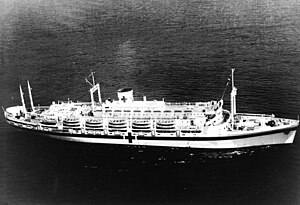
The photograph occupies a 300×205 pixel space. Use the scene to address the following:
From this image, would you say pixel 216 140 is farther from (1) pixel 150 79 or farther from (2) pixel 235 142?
(1) pixel 150 79

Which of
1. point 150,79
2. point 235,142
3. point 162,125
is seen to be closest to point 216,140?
point 235,142

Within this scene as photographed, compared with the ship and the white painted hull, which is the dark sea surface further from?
the ship

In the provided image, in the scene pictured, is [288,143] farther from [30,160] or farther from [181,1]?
[181,1]

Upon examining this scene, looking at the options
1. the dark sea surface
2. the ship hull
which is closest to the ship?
the ship hull

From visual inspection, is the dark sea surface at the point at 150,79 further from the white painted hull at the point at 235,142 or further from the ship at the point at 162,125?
the ship at the point at 162,125

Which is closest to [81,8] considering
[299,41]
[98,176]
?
[299,41]

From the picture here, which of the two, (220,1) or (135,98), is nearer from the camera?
(135,98)
